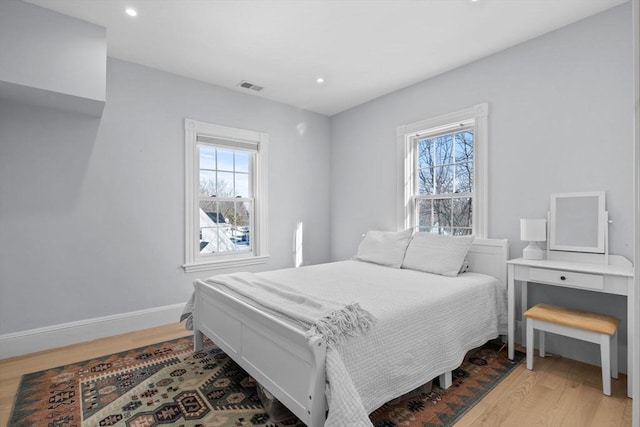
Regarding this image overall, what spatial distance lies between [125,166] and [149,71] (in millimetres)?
1039

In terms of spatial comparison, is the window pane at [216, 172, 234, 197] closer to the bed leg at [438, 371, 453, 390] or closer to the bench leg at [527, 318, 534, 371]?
the bed leg at [438, 371, 453, 390]

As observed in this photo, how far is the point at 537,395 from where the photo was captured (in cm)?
204

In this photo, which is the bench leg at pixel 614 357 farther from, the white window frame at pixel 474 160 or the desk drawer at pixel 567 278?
the white window frame at pixel 474 160

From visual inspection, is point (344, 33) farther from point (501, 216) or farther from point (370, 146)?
point (501, 216)

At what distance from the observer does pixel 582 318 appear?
217cm

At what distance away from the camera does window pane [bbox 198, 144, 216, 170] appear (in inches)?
147

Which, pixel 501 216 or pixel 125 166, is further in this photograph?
pixel 125 166

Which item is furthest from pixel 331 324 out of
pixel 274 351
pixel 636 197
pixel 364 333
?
pixel 636 197

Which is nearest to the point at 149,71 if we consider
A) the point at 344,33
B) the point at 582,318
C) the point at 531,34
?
the point at 344,33

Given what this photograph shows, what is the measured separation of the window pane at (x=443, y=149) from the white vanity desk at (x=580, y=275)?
1400 mm

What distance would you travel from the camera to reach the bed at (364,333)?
146 cm

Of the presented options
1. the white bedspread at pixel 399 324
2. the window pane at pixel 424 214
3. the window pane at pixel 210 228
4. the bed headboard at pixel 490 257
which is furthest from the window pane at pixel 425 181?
the window pane at pixel 210 228

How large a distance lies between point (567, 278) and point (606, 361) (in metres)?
0.54

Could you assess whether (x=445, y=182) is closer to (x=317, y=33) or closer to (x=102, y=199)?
(x=317, y=33)
